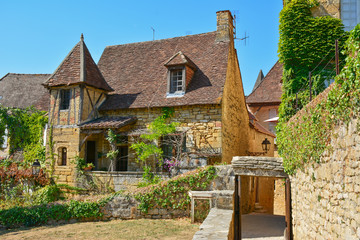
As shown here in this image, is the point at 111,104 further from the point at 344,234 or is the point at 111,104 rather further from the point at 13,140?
the point at 344,234

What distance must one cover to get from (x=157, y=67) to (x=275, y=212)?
1061cm

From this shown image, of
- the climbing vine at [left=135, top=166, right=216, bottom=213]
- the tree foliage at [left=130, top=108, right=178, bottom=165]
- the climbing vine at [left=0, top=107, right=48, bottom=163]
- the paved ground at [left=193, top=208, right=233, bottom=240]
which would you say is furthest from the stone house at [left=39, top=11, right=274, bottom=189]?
the paved ground at [left=193, top=208, right=233, bottom=240]

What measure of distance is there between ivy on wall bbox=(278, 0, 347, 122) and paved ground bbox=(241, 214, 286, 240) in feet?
12.5

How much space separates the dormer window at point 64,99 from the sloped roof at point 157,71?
1.63 metres

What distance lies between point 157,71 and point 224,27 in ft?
13.2

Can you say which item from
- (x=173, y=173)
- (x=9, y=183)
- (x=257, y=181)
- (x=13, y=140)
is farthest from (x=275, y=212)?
(x=13, y=140)

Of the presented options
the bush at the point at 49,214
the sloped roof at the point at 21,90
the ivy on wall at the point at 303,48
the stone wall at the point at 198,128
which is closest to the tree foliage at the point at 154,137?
the stone wall at the point at 198,128

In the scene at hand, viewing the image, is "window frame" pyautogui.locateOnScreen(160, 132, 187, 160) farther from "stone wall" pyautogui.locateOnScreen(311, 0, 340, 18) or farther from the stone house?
"stone wall" pyautogui.locateOnScreen(311, 0, 340, 18)

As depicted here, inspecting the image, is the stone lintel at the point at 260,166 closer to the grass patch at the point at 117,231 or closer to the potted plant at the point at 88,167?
the grass patch at the point at 117,231

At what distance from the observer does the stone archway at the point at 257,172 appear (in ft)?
29.5

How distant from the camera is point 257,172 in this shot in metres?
9.86

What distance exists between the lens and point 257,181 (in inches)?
798

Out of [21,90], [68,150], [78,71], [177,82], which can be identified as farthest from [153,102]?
[21,90]

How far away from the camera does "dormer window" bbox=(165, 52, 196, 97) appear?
14781 millimetres
